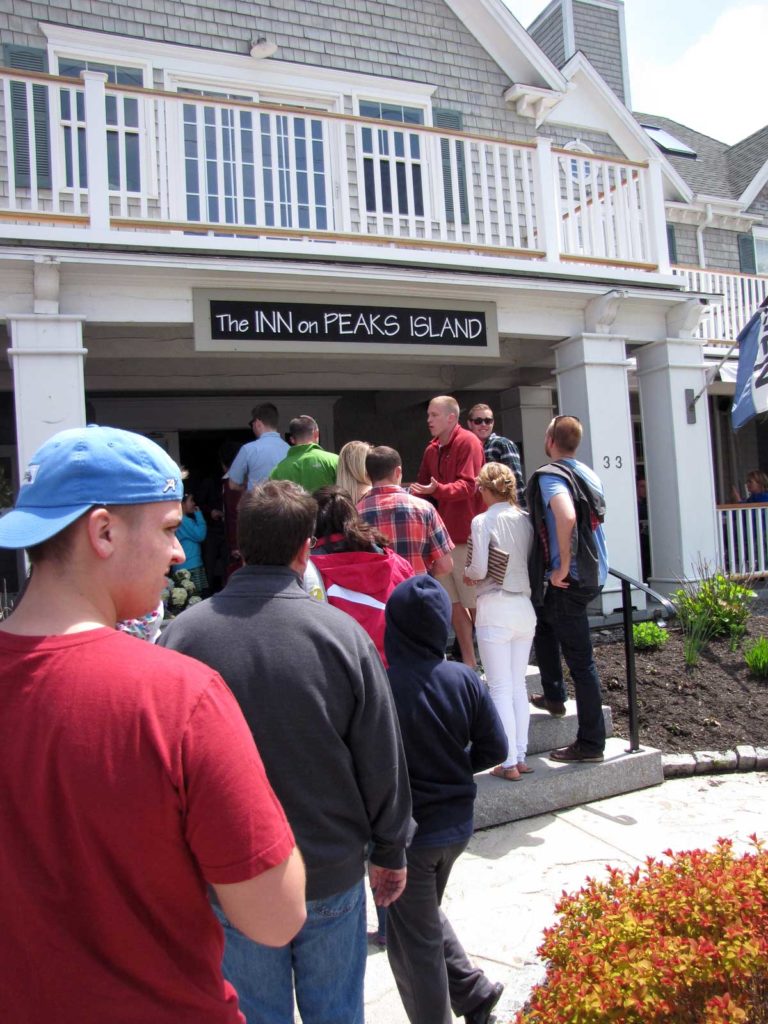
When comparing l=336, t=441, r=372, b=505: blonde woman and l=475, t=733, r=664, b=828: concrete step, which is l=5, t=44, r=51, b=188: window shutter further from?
l=475, t=733, r=664, b=828: concrete step

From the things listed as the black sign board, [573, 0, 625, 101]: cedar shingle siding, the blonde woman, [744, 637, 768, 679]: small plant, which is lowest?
[744, 637, 768, 679]: small plant

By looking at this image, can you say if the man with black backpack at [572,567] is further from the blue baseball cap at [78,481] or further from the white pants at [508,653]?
the blue baseball cap at [78,481]

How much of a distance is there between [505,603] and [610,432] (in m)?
4.41

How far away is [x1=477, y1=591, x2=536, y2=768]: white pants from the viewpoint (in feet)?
13.4

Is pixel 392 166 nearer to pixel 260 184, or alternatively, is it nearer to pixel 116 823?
pixel 260 184

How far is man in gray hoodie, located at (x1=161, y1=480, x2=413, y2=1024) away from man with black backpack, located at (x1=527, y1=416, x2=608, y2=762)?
2.56 meters

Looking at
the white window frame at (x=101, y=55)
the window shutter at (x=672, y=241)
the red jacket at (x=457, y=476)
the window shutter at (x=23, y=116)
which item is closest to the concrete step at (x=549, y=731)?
the red jacket at (x=457, y=476)

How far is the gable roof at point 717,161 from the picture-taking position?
15875 mm

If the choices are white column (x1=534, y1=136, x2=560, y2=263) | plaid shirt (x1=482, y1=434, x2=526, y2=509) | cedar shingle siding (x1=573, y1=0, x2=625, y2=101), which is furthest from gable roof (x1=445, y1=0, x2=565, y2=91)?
plaid shirt (x1=482, y1=434, x2=526, y2=509)

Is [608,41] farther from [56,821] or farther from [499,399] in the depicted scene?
[56,821]

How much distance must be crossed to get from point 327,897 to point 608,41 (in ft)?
57.2

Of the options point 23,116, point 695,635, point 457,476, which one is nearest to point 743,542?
point 695,635

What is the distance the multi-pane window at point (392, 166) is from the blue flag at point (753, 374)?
3.91m

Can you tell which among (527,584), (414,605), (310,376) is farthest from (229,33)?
(414,605)
